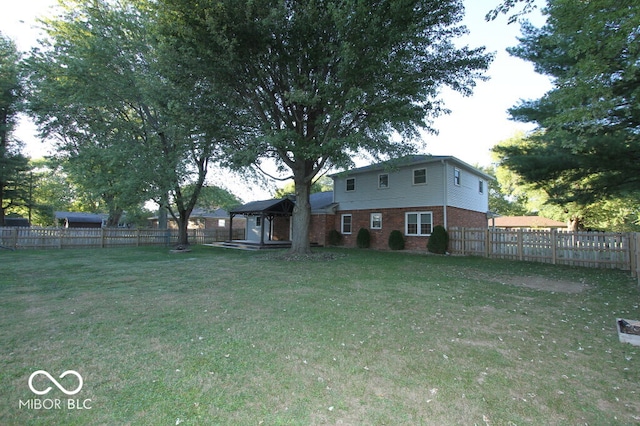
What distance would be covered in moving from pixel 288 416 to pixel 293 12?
1134 cm

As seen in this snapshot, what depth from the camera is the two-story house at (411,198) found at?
1622 centimetres

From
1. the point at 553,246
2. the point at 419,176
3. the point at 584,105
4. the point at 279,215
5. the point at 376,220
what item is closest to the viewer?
the point at 584,105

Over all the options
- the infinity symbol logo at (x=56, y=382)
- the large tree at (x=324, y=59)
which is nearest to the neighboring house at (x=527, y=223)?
the large tree at (x=324, y=59)

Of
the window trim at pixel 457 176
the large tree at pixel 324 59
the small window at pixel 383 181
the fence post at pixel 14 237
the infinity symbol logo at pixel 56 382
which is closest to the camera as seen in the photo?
the infinity symbol logo at pixel 56 382

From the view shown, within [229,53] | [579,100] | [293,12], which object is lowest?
[579,100]

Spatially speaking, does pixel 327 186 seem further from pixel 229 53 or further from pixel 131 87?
pixel 229 53

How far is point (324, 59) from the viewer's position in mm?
10516

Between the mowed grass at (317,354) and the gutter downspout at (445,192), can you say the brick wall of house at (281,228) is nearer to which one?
the gutter downspout at (445,192)

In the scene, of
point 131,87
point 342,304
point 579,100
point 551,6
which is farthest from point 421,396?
point 131,87

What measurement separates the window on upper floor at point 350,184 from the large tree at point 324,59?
6762mm

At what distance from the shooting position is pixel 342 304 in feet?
18.9

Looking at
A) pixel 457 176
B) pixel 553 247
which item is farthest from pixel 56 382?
pixel 457 176

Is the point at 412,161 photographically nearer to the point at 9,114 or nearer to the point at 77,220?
the point at 9,114

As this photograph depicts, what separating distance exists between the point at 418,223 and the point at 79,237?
1927 cm
